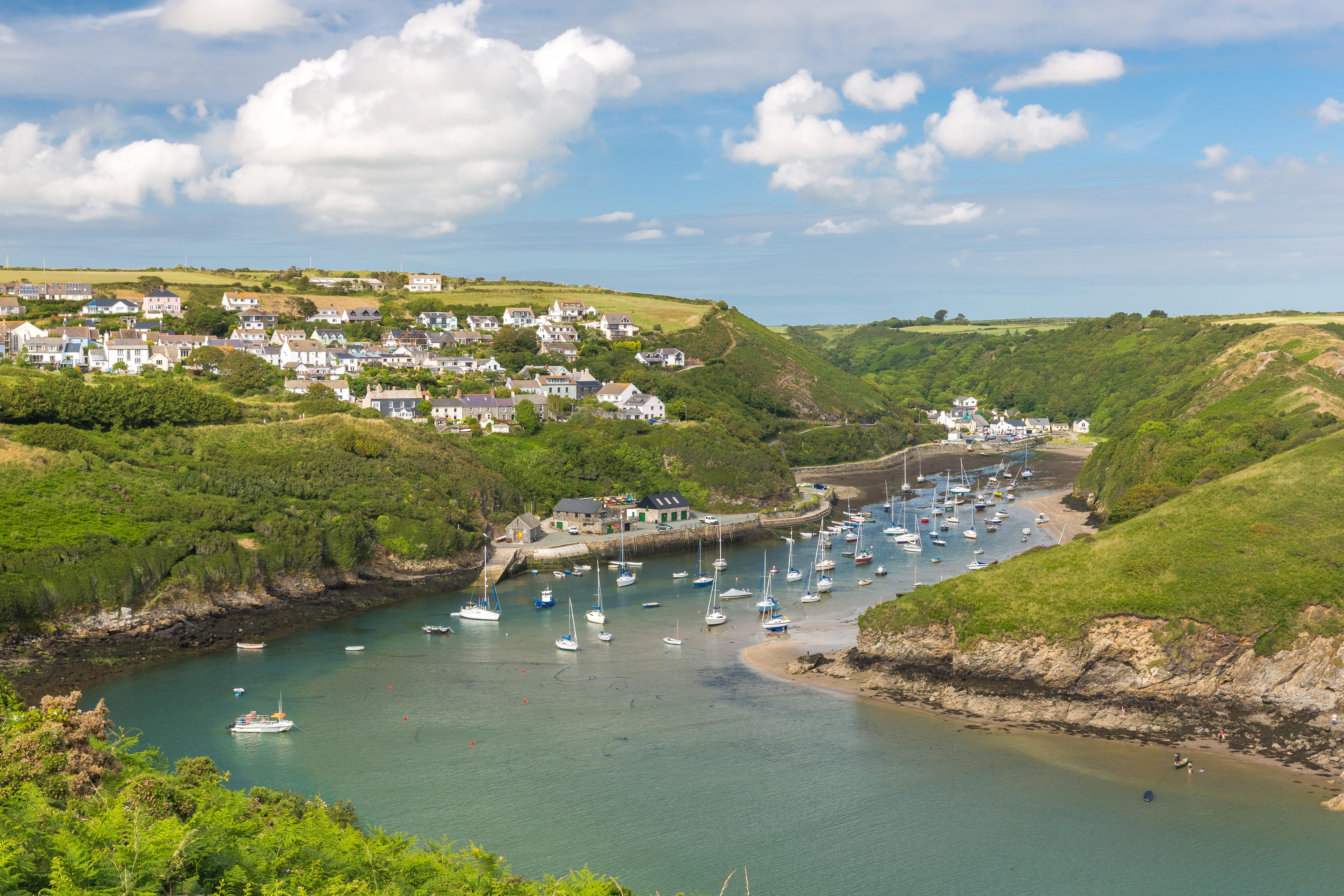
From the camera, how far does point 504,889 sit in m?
19.3

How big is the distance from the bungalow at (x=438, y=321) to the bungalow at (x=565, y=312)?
575 inches

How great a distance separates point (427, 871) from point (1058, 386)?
183 m

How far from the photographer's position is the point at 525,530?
73438 mm

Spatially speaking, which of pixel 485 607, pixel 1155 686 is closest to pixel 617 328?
pixel 485 607

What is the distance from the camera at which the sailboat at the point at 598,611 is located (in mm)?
53562

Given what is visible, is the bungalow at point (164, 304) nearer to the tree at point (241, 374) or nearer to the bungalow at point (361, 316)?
the bungalow at point (361, 316)

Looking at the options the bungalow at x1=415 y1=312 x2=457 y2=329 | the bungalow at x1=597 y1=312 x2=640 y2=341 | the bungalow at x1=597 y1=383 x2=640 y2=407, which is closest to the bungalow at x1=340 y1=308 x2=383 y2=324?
the bungalow at x1=415 y1=312 x2=457 y2=329

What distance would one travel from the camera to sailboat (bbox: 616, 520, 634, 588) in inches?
2502

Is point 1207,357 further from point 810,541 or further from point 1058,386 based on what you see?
point 810,541

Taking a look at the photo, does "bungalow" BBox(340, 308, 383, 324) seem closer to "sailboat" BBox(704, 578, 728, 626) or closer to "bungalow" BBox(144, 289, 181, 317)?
"bungalow" BBox(144, 289, 181, 317)

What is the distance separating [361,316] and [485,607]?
283ft

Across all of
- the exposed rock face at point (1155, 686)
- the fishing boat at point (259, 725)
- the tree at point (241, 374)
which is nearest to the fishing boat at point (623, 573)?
the exposed rock face at point (1155, 686)

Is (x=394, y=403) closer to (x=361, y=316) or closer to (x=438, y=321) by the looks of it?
(x=438, y=321)

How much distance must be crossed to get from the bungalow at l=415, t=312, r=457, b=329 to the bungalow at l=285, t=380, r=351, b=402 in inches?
1463
